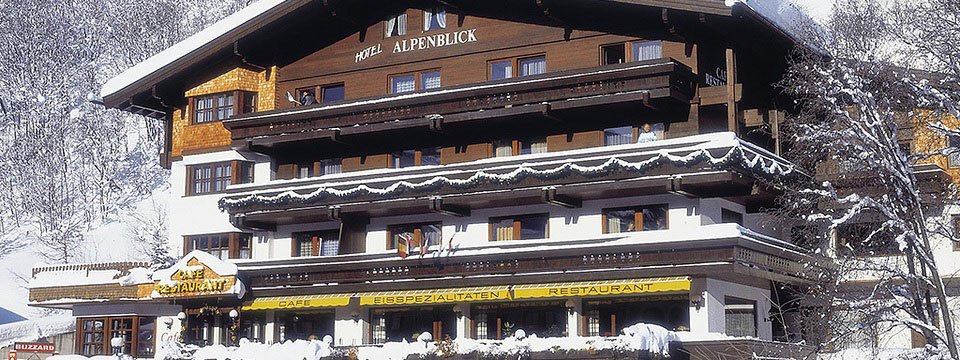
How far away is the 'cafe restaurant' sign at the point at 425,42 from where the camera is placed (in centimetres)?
4141

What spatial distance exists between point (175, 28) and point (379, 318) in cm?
5667

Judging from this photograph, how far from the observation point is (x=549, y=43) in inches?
1571

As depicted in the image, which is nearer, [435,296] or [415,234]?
[435,296]

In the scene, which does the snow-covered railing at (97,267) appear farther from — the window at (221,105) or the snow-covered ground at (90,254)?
the snow-covered ground at (90,254)

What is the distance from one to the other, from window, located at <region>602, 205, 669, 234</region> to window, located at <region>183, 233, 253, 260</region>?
43.5ft

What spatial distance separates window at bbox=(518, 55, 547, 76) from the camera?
40.1m

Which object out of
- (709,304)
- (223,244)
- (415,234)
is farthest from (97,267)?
(709,304)

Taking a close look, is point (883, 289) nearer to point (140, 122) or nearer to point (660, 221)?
point (660, 221)

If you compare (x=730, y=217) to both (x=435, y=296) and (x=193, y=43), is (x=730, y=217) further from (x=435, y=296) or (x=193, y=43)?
(x=193, y=43)

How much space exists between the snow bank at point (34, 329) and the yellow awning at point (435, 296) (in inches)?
1079

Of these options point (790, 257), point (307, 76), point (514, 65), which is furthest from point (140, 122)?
point (790, 257)

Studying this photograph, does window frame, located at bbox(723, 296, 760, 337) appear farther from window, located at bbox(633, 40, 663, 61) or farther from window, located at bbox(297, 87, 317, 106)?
window, located at bbox(297, 87, 317, 106)

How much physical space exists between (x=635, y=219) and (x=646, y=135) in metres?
2.41

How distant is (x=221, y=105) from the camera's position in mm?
45594
